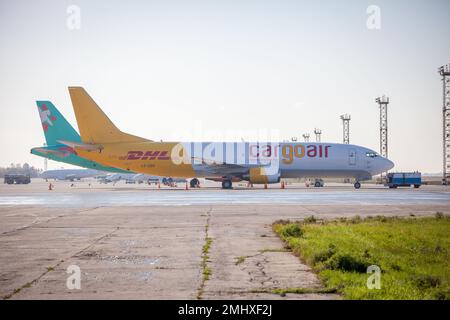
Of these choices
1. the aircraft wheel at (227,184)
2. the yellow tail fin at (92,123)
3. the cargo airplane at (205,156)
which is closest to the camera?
the yellow tail fin at (92,123)

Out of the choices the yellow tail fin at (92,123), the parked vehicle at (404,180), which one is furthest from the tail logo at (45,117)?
the parked vehicle at (404,180)

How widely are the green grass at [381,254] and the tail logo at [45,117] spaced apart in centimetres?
4409

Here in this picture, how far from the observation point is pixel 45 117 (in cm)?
5350

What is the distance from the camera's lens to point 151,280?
25.3ft

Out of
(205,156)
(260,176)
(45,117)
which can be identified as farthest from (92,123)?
(260,176)

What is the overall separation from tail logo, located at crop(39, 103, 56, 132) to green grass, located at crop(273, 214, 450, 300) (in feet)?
145

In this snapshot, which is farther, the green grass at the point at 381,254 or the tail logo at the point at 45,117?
the tail logo at the point at 45,117

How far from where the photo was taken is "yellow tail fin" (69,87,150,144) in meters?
50.9

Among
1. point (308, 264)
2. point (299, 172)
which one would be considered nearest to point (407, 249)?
point (308, 264)

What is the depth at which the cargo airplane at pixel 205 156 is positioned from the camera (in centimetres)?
5212

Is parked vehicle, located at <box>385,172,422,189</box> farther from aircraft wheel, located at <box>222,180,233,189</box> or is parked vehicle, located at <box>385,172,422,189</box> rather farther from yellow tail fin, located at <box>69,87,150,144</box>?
yellow tail fin, located at <box>69,87,150,144</box>

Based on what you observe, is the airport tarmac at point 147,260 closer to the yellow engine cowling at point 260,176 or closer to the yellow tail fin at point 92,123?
the yellow engine cowling at point 260,176
